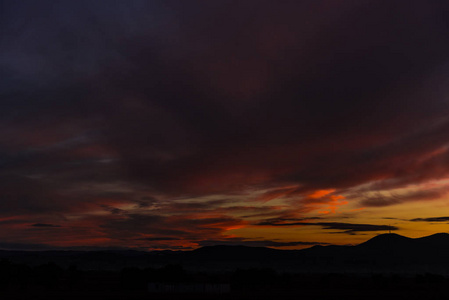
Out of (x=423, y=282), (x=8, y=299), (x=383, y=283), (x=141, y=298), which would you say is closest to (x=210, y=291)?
(x=141, y=298)

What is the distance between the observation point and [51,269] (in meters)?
130

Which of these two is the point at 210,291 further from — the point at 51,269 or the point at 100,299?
the point at 51,269

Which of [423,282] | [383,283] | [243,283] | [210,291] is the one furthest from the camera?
[423,282]

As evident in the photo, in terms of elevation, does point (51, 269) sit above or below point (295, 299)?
above

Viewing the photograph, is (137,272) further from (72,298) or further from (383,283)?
(383,283)

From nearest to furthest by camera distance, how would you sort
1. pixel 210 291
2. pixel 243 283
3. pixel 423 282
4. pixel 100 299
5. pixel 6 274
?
pixel 100 299, pixel 210 291, pixel 6 274, pixel 243 283, pixel 423 282

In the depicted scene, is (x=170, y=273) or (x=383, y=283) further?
(x=383, y=283)

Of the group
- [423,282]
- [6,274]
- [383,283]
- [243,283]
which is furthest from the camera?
[423,282]

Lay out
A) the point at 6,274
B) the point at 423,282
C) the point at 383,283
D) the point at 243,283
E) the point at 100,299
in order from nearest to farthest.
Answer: the point at 100,299
the point at 6,274
the point at 243,283
the point at 383,283
the point at 423,282

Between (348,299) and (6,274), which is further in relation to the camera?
(6,274)

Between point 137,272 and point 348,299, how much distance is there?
60.6 metres

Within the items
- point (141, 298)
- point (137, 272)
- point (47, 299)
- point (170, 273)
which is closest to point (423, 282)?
point (170, 273)

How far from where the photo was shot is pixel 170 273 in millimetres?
136750

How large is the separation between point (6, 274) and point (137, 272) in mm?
32823
